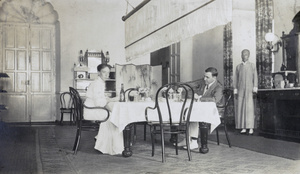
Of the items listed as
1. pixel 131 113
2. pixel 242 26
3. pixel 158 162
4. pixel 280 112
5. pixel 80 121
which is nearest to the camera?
pixel 158 162

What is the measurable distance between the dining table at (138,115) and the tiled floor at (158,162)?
0.86ft

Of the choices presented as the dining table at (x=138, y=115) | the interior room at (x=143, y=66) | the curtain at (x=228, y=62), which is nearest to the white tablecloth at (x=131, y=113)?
the dining table at (x=138, y=115)

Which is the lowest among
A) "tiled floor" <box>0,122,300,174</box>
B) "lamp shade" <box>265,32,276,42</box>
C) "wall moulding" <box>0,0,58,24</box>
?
"tiled floor" <box>0,122,300,174</box>

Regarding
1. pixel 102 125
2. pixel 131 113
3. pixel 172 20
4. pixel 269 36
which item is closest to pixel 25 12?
pixel 102 125

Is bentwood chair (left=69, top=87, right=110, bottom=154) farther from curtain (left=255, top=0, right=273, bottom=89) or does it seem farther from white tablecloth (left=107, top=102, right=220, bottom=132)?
curtain (left=255, top=0, right=273, bottom=89)

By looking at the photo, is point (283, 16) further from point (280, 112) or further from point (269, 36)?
point (280, 112)

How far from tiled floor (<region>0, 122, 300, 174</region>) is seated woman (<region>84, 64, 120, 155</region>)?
0.46 feet

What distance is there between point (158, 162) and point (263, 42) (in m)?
3.90

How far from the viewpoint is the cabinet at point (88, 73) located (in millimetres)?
8781

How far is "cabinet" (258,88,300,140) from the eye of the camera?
5559mm

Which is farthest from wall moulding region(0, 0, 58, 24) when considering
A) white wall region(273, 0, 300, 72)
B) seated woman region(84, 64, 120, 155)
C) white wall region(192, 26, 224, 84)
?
white wall region(273, 0, 300, 72)

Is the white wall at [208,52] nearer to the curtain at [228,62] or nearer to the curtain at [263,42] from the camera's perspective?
the curtain at [228,62]

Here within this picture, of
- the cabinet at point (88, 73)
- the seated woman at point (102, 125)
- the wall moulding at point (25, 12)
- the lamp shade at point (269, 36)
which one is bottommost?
the seated woman at point (102, 125)

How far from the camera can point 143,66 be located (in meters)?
7.92
